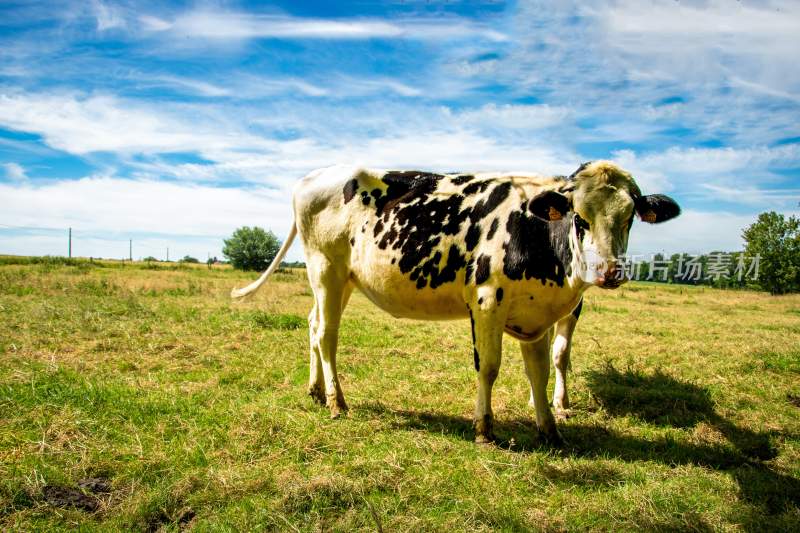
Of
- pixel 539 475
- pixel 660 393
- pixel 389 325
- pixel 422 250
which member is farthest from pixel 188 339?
pixel 660 393

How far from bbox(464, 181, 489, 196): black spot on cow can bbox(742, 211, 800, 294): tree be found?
1708 inches

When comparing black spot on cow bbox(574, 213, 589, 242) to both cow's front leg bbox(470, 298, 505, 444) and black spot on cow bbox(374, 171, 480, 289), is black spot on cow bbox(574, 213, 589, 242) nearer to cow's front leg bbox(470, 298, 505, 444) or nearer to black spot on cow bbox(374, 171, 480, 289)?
cow's front leg bbox(470, 298, 505, 444)

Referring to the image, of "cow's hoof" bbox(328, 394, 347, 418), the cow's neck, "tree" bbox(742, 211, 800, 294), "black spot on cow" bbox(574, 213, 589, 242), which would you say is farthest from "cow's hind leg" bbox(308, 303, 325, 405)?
"tree" bbox(742, 211, 800, 294)

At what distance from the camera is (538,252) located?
4629 millimetres

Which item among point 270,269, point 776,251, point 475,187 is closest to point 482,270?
point 475,187

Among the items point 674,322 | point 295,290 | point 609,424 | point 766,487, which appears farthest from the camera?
point 295,290

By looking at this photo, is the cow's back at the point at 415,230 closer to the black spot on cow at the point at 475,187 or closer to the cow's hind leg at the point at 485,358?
the black spot on cow at the point at 475,187

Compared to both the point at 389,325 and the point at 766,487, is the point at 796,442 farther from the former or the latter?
the point at 389,325

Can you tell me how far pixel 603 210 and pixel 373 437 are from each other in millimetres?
2888

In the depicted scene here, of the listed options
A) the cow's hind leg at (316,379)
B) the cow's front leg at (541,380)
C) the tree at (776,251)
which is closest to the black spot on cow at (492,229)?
the cow's front leg at (541,380)

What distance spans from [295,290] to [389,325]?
8983mm

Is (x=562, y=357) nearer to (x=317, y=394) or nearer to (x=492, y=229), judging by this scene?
(x=492, y=229)

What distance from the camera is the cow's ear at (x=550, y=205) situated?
441 cm

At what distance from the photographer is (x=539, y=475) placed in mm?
4031
